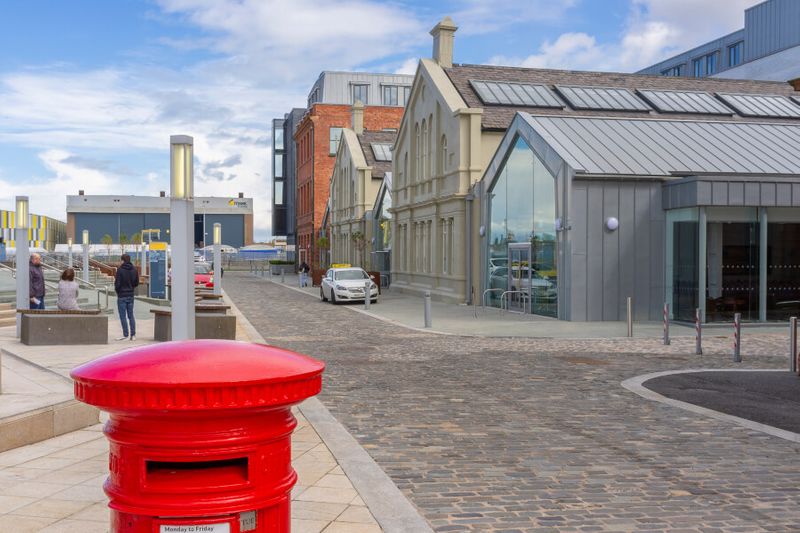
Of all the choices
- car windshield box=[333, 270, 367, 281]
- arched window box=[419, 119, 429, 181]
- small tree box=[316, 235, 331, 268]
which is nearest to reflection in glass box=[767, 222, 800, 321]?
car windshield box=[333, 270, 367, 281]

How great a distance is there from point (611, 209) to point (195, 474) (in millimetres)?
20738

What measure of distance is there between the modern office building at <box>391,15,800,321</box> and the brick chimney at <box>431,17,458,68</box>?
2211 mm

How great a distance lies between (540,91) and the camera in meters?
34.9

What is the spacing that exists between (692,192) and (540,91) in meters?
14.6

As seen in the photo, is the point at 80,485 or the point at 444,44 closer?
the point at 80,485

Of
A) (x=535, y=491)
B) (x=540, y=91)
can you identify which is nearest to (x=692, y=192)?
(x=540, y=91)

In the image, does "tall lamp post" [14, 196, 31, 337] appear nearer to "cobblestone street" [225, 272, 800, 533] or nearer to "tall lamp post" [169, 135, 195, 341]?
"cobblestone street" [225, 272, 800, 533]

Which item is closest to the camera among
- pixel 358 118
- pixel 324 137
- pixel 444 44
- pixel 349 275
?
pixel 349 275

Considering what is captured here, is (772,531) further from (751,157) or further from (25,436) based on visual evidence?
(751,157)

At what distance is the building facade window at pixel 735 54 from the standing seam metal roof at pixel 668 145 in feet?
133

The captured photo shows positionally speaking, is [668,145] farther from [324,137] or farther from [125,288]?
[324,137]

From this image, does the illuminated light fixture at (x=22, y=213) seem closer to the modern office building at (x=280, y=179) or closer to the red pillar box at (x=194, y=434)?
the red pillar box at (x=194, y=434)

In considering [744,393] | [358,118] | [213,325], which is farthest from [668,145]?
[358,118]

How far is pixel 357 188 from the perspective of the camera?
169 ft
